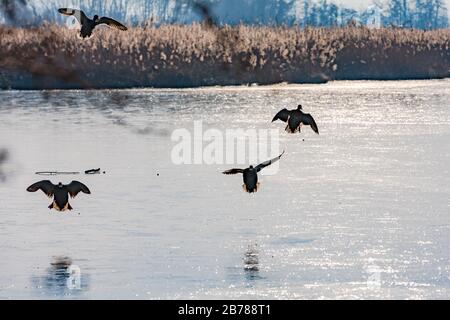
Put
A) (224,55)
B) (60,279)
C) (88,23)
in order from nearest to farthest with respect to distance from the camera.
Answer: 1. (60,279)
2. (88,23)
3. (224,55)

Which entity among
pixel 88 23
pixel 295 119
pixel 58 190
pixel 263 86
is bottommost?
pixel 263 86

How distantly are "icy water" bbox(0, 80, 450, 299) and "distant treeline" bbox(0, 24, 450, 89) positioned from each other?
9.82m

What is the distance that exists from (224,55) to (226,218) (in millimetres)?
25988

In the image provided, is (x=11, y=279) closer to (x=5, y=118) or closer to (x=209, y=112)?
(x=5, y=118)

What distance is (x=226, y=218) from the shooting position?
655 inches

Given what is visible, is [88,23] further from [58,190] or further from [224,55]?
[224,55]

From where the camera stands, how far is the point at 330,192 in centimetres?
1911

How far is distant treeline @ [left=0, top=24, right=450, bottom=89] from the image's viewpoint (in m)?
40.9

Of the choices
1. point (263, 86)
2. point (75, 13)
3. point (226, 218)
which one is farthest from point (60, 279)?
point (263, 86)

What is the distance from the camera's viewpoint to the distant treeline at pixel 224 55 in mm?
40938

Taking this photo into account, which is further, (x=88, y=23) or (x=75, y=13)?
(x=88, y=23)

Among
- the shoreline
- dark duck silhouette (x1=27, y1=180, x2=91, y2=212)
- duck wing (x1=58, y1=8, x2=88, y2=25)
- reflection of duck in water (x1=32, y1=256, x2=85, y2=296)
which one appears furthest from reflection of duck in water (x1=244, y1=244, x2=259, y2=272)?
the shoreline

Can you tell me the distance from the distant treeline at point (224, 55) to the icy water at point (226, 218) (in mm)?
9820
